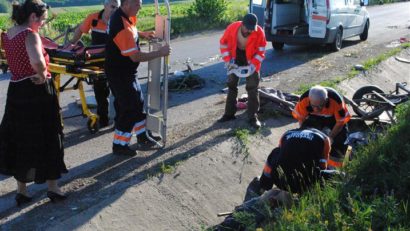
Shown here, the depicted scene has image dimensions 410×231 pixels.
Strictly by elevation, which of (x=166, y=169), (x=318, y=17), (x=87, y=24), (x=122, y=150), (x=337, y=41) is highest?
(x=87, y=24)

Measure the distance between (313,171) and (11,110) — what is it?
310 cm

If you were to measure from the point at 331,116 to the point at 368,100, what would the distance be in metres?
1.82

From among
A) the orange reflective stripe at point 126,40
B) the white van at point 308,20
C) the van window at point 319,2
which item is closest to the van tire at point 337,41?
the white van at point 308,20

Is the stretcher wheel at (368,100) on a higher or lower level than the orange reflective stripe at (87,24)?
lower

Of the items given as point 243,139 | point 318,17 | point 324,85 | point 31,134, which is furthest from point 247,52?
point 318,17

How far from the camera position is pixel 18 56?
16.1 ft

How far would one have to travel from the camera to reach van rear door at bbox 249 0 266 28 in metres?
14.4

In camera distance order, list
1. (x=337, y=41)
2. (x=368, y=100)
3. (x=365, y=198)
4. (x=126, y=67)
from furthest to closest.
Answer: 1. (x=337, y=41)
2. (x=368, y=100)
3. (x=126, y=67)
4. (x=365, y=198)

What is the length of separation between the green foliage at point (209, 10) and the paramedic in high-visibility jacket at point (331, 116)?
15651 mm

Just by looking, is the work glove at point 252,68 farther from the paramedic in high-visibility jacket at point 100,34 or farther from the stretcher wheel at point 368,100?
the paramedic in high-visibility jacket at point 100,34

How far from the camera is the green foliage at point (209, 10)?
2233cm

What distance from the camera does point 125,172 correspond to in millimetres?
6238

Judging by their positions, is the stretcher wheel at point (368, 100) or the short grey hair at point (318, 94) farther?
the stretcher wheel at point (368, 100)

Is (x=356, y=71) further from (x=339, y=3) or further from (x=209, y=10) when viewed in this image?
(x=209, y=10)
